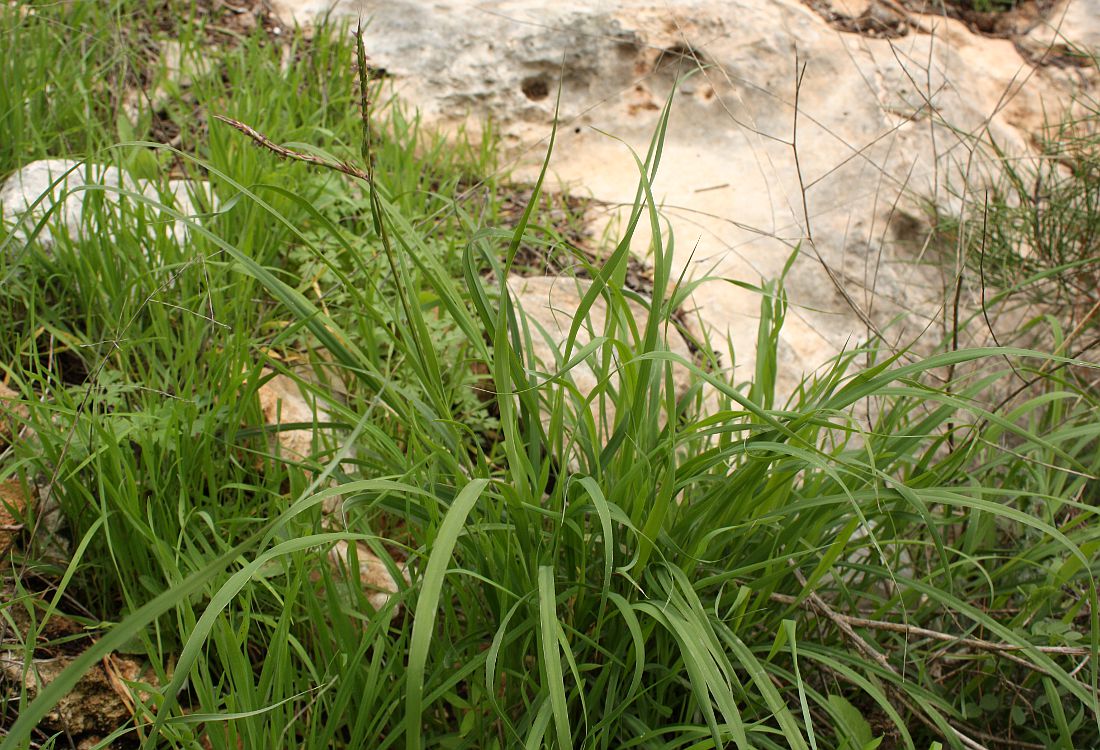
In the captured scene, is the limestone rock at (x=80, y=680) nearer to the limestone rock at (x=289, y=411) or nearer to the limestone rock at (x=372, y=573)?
the limestone rock at (x=372, y=573)

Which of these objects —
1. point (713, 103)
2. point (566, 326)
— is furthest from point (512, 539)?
point (713, 103)

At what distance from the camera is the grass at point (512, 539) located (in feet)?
4.04

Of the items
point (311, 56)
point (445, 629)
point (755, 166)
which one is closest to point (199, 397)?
point (445, 629)

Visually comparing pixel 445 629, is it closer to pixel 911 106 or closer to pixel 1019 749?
pixel 1019 749

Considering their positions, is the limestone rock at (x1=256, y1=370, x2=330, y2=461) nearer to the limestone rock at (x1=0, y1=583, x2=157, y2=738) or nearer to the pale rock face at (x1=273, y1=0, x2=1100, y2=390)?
the limestone rock at (x1=0, y1=583, x2=157, y2=738)

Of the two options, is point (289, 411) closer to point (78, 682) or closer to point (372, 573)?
point (372, 573)

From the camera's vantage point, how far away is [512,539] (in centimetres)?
135

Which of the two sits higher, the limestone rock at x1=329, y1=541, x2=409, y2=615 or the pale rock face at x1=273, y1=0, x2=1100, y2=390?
the pale rock face at x1=273, y1=0, x2=1100, y2=390

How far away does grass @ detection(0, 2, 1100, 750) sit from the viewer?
123 centimetres

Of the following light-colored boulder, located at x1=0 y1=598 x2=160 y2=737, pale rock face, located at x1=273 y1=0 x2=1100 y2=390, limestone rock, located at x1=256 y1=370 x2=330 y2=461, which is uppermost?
pale rock face, located at x1=273 y1=0 x2=1100 y2=390

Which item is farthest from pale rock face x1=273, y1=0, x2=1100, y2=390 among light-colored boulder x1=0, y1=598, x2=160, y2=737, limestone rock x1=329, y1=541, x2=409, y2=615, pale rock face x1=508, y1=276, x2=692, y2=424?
light-colored boulder x1=0, y1=598, x2=160, y2=737

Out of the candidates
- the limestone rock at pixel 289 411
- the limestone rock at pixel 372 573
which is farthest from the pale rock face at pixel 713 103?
the limestone rock at pixel 372 573

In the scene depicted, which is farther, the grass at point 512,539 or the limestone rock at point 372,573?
the limestone rock at point 372,573

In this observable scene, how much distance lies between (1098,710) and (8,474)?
1.73 meters
